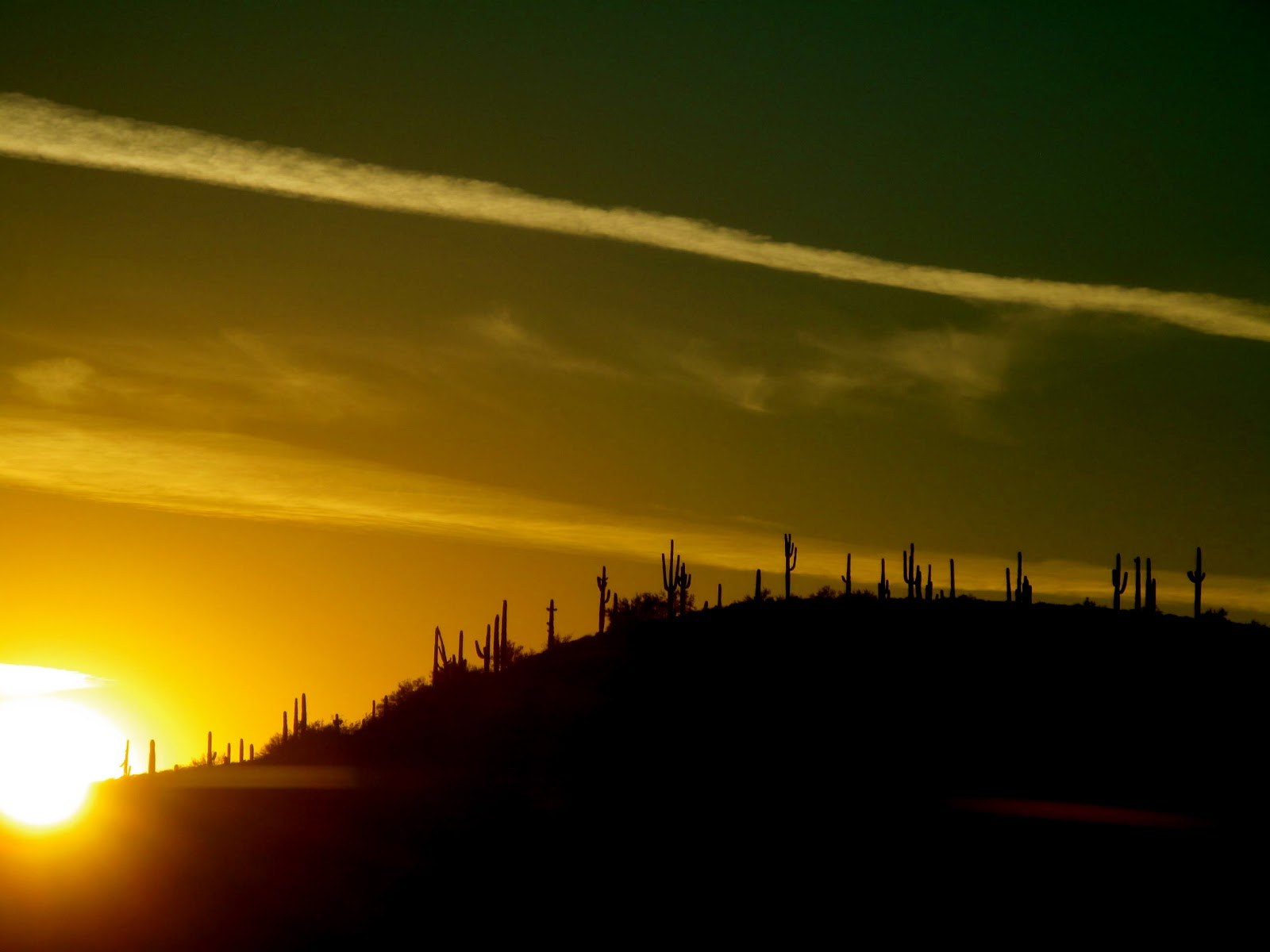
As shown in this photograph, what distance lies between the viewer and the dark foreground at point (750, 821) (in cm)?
1650

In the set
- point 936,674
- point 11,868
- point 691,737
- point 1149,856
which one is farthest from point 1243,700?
point 11,868

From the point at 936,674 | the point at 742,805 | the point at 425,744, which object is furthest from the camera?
the point at 425,744

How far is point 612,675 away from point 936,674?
1314 centimetres

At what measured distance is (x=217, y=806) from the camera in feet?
84.3

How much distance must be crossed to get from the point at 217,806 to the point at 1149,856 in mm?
14735

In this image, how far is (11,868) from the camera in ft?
62.5

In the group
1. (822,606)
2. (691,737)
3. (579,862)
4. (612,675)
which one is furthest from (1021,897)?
(822,606)

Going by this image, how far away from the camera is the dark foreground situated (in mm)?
16500

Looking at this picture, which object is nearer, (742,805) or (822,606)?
(742,805)

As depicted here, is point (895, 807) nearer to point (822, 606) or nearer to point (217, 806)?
point (217, 806)

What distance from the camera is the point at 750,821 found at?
2188cm

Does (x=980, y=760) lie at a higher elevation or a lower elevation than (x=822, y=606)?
lower

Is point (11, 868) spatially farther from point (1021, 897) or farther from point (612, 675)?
point (612, 675)

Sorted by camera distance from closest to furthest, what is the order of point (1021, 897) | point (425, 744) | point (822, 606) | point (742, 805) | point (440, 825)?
point (1021, 897) < point (440, 825) < point (742, 805) < point (425, 744) < point (822, 606)
